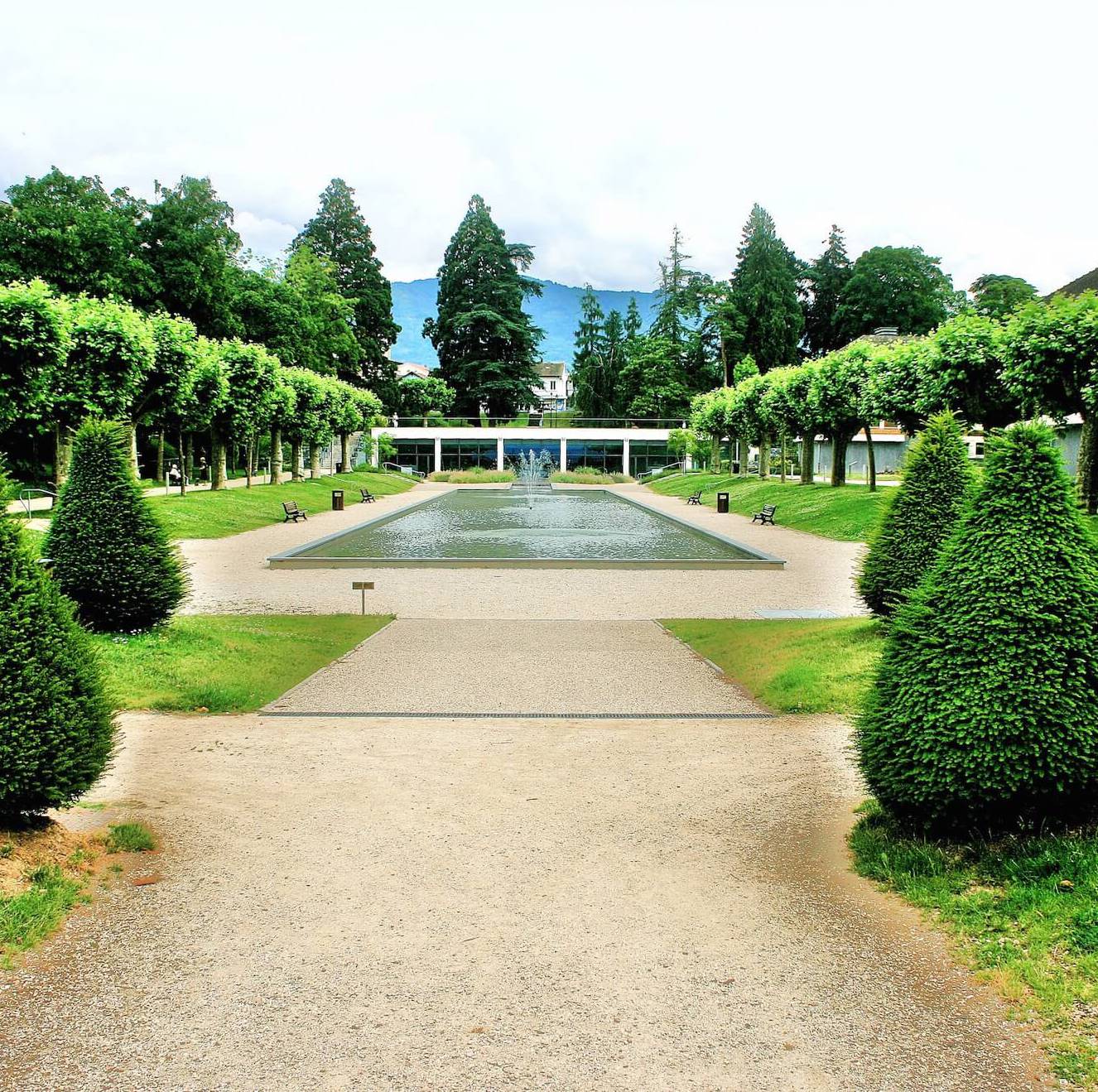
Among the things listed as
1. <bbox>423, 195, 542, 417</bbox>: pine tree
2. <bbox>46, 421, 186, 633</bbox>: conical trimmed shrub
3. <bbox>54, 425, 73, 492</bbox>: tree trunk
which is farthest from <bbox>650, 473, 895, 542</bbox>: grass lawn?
<bbox>423, 195, 542, 417</bbox>: pine tree

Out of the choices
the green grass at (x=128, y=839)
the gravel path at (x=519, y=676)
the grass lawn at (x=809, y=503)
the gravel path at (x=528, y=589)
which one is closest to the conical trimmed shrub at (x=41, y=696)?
the green grass at (x=128, y=839)

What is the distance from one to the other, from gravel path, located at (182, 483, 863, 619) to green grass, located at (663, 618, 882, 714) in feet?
4.30

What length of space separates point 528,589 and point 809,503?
19431 mm

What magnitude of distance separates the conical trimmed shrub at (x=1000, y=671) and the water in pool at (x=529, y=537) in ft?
46.8

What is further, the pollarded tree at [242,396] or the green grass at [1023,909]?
the pollarded tree at [242,396]

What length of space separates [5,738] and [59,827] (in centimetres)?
67

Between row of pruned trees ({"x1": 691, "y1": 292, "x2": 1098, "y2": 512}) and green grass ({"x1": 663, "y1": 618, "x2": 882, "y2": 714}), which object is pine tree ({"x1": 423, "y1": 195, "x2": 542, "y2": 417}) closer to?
row of pruned trees ({"x1": 691, "y1": 292, "x2": 1098, "y2": 512})

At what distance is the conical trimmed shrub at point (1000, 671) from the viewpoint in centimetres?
477

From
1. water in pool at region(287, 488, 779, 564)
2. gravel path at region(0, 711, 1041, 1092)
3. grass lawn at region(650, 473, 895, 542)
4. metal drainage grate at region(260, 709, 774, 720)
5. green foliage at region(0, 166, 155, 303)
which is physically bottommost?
metal drainage grate at region(260, 709, 774, 720)

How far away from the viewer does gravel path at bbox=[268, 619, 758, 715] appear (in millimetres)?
8664

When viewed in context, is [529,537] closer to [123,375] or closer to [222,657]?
[123,375]

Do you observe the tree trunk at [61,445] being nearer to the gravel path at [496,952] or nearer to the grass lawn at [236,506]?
the grass lawn at [236,506]

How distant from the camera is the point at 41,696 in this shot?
15.9ft

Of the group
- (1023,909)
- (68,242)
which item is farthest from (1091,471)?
(68,242)
